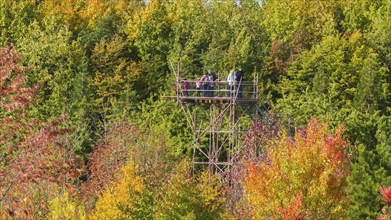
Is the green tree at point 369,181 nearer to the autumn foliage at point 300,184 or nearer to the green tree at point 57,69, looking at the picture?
the autumn foliage at point 300,184

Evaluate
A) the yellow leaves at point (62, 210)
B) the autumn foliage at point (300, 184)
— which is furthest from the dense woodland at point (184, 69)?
the yellow leaves at point (62, 210)

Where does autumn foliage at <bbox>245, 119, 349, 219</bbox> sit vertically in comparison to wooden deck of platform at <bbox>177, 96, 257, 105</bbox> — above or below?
below

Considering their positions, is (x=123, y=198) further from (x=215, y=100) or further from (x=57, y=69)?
(x=57, y=69)

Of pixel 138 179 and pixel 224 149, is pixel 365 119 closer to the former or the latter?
pixel 224 149

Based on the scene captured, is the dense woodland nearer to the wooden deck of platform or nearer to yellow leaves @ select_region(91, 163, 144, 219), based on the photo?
the wooden deck of platform

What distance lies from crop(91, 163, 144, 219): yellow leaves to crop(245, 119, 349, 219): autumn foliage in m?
4.03

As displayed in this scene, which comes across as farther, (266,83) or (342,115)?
(266,83)

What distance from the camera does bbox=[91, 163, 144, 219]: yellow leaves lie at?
3469cm

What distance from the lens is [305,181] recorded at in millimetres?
36500

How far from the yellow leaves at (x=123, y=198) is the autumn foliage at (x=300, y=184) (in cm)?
403

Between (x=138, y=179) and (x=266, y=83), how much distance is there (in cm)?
3348

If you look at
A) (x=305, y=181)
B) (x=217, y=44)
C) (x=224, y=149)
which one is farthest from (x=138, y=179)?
(x=217, y=44)

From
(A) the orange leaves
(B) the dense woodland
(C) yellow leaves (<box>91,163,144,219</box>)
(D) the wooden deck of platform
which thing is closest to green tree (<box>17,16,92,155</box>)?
(B) the dense woodland

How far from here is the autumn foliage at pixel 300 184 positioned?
35.3m
